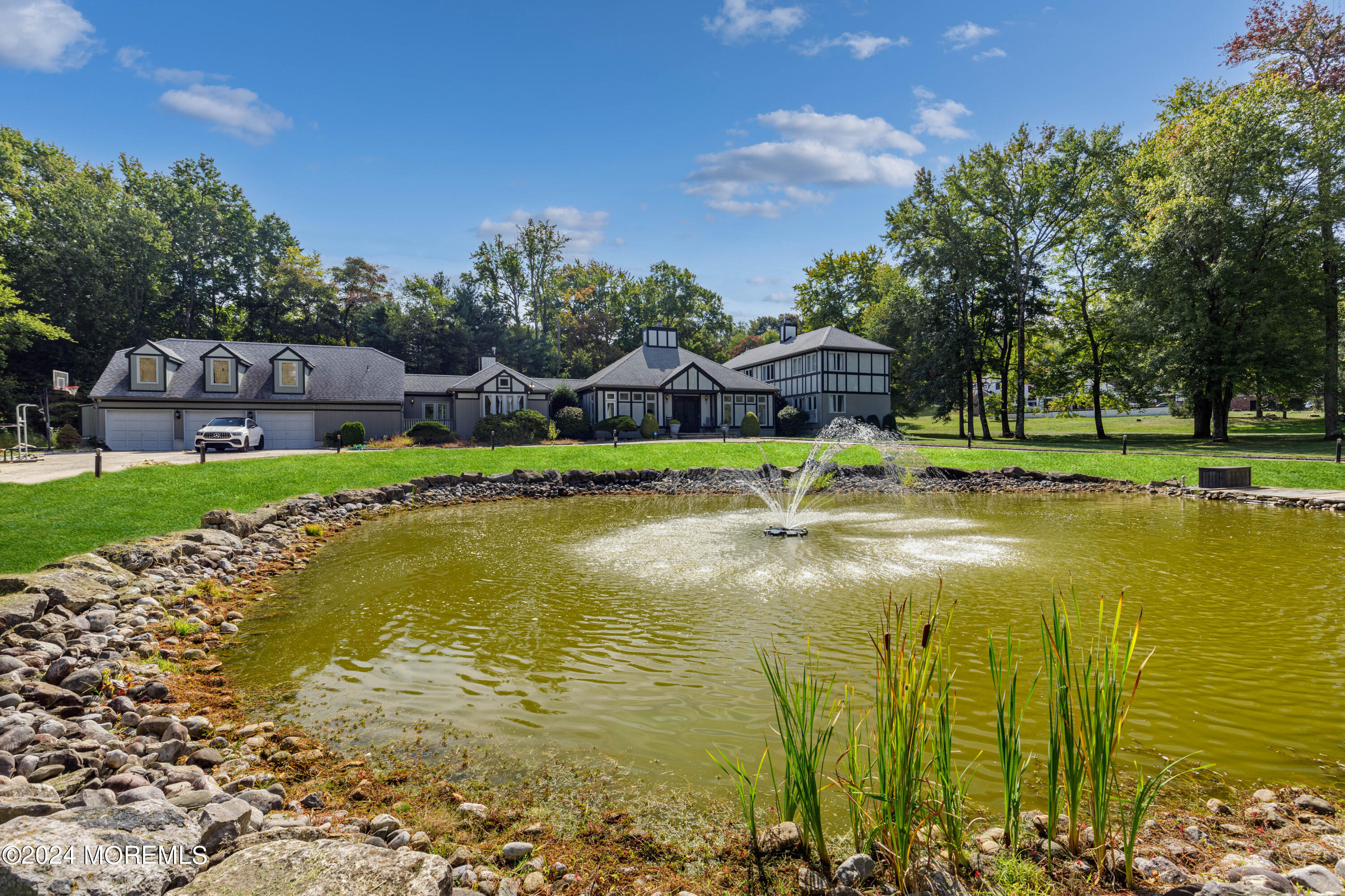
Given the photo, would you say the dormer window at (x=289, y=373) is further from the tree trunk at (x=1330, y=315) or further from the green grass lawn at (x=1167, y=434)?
the tree trunk at (x=1330, y=315)

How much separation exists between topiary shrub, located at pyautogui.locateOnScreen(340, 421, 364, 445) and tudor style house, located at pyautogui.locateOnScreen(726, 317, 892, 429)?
81.4 ft

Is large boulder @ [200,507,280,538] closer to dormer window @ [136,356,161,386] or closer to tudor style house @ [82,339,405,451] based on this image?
tudor style house @ [82,339,405,451]

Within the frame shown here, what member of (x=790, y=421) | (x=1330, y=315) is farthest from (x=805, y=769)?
(x=1330, y=315)

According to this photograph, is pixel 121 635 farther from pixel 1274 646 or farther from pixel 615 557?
pixel 1274 646

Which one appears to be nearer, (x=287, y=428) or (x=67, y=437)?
(x=67, y=437)

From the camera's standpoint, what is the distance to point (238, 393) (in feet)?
100

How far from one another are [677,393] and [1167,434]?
2722 cm

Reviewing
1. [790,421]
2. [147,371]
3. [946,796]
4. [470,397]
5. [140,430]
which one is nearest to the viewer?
[946,796]

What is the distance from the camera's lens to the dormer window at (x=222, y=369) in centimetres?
3003

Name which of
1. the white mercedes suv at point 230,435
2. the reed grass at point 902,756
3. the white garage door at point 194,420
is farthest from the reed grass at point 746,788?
the white garage door at point 194,420

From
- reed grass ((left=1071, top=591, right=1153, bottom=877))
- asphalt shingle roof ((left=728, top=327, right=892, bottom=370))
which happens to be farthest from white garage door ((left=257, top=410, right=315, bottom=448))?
reed grass ((left=1071, top=591, right=1153, bottom=877))

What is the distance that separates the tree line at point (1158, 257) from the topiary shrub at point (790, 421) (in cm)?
716

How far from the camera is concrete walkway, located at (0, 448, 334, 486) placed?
13661mm

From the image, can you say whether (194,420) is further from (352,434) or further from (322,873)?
(322,873)
